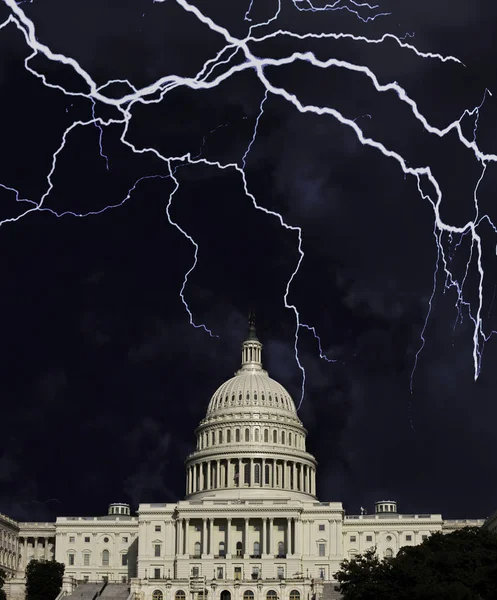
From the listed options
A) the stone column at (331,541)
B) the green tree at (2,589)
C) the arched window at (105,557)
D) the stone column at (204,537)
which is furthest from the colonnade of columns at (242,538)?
the green tree at (2,589)

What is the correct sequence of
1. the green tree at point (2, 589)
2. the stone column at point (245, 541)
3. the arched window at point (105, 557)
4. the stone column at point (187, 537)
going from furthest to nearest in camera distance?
the arched window at point (105, 557)
the stone column at point (187, 537)
the stone column at point (245, 541)
the green tree at point (2, 589)

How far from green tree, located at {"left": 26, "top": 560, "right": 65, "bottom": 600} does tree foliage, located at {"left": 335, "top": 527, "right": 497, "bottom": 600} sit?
5635 centimetres

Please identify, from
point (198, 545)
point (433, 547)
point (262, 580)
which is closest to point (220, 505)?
point (198, 545)

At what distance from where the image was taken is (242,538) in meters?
185

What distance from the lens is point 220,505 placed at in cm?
18538

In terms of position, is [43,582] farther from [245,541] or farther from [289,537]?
[289,537]

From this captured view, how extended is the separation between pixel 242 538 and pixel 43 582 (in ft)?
102

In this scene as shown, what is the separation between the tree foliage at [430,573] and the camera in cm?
11150

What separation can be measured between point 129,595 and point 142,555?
27.3m

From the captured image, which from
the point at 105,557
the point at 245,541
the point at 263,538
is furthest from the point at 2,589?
the point at 263,538

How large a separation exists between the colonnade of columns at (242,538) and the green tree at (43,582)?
19960 mm

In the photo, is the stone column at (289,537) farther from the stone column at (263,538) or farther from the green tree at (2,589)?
the green tree at (2,589)

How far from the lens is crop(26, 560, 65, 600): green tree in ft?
550

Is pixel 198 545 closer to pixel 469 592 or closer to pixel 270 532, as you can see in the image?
pixel 270 532
